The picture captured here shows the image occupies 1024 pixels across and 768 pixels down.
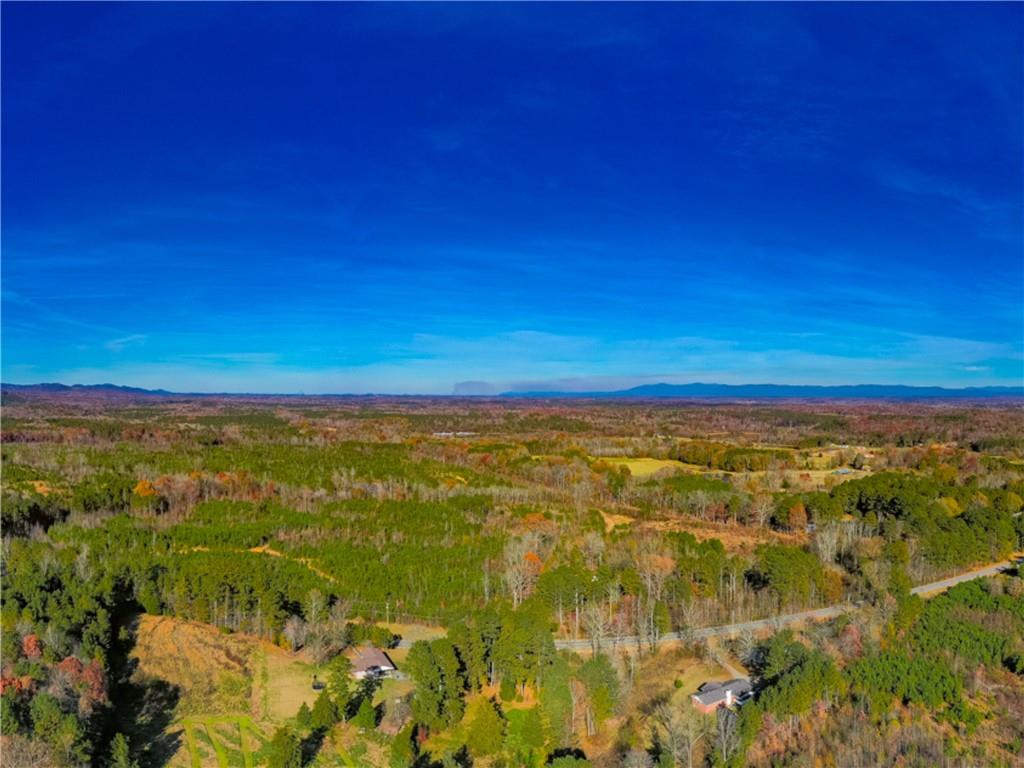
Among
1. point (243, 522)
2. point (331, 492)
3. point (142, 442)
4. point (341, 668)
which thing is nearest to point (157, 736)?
point (341, 668)

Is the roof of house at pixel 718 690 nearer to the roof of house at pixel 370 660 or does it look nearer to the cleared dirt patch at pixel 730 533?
the roof of house at pixel 370 660

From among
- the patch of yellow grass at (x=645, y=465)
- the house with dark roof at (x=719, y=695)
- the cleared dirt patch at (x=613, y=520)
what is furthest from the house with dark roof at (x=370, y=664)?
the patch of yellow grass at (x=645, y=465)

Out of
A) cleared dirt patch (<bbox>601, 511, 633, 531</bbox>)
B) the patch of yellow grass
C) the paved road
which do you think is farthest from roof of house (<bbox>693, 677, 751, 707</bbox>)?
the patch of yellow grass

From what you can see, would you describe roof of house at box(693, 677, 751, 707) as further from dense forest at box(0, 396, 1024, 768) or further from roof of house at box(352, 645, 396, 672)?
roof of house at box(352, 645, 396, 672)

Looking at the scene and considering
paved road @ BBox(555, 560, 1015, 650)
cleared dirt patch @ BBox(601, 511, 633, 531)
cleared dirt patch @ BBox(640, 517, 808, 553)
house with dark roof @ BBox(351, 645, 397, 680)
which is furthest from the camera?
cleared dirt patch @ BBox(601, 511, 633, 531)

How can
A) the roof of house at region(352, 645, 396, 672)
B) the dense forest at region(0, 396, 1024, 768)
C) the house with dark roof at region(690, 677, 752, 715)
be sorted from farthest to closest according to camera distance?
the roof of house at region(352, 645, 396, 672) < the house with dark roof at region(690, 677, 752, 715) < the dense forest at region(0, 396, 1024, 768)

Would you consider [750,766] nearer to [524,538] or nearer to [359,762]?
[359,762]

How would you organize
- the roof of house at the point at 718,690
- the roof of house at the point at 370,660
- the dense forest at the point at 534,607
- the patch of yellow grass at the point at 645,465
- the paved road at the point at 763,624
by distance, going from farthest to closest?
the patch of yellow grass at the point at 645,465 < the paved road at the point at 763,624 < the roof of house at the point at 370,660 < the roof of house at the point at 718,690 < the dense forest at the point at 534,607
